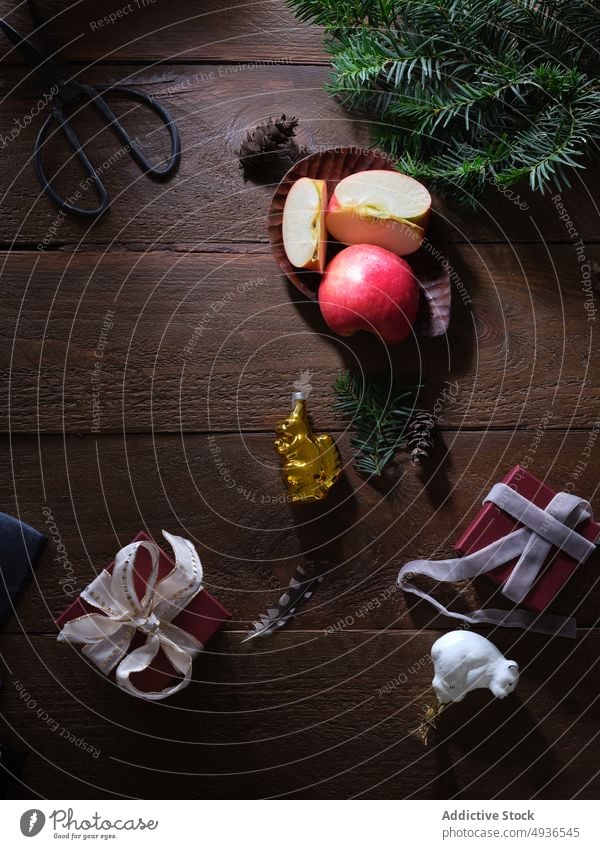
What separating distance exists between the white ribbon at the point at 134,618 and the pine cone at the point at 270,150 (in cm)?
38

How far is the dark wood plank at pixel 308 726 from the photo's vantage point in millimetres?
823

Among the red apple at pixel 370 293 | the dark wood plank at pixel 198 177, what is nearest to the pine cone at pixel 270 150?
the dark wood plank at pixel 198 177

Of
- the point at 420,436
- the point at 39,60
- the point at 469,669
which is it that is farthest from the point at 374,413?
the point at 39,60

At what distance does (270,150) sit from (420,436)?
12.7 inches

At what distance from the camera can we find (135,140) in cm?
85

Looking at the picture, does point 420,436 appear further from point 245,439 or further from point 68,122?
point 68,122

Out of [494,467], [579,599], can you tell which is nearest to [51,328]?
[494,467]

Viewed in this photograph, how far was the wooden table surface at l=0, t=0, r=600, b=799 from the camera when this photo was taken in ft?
2.71

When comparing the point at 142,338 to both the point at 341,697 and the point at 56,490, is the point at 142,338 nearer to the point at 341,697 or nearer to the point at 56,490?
the point at 56,490

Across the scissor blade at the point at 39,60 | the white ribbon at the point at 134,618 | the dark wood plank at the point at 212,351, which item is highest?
the scissor blade at the point at 39,60
